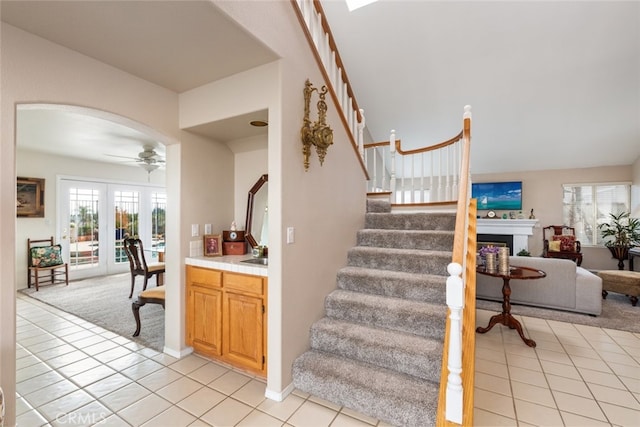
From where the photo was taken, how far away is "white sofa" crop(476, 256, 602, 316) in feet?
12.2

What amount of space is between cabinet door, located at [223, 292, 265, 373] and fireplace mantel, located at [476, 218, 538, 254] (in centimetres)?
685

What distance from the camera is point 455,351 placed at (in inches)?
58.2

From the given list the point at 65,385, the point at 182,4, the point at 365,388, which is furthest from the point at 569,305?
the point at 65,385

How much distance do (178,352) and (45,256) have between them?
444 centimetres

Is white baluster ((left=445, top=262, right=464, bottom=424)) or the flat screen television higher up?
the flat screen television

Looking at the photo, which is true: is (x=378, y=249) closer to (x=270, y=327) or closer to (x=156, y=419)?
→ (x=270, y=327)

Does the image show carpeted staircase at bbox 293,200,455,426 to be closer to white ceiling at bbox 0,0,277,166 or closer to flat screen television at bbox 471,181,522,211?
white ceiling at bbox 0,0,277,166

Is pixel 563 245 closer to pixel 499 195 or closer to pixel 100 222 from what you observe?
pixel 499 195

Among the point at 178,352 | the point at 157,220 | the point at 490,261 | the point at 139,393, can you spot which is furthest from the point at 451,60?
the point at 157,220

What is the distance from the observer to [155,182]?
23.4 ft

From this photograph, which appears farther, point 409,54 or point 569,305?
point 409,54

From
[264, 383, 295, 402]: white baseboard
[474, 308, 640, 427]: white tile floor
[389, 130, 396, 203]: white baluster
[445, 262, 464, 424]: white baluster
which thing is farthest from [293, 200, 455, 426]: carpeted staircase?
[389, 130, 396, 203]: white baluster

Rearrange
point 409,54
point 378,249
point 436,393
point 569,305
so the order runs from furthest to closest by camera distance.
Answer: point 409,54 < point 569,305 < point 378,249 < point 436,393

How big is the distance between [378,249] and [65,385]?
301 cm
